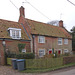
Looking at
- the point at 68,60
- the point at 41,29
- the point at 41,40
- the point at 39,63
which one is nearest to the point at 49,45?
the point at 41,40

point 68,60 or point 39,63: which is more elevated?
point 39,63

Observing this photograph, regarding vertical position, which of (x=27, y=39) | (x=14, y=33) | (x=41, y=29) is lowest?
(x=27, y=39)

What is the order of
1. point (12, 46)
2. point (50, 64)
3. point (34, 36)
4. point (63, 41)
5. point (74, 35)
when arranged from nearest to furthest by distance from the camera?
point (50, 64) < point (12, 46) < point (34, 36) < point (63, 41) < point (74, 35)

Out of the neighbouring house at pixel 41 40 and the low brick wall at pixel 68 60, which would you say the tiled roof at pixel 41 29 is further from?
the low brick wall at pixel 68 60

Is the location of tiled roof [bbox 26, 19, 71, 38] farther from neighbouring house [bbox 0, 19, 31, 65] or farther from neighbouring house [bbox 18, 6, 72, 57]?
neighbouring house [bbox 0, 19, 31, 65]

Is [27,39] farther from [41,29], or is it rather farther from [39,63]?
[39,63]

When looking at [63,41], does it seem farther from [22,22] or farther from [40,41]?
[22,22]

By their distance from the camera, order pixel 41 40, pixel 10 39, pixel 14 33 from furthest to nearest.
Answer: pixel 41 40, pixel 14 33, pixel 10 39

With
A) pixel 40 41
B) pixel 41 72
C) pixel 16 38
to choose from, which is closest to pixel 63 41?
pixel 40 41

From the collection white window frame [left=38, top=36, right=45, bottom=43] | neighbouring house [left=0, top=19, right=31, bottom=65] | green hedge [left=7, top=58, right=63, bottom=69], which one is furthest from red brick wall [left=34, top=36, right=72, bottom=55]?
green hedge [left=7, top=58, right=63, bottom=69]

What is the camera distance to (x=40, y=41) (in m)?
18.3

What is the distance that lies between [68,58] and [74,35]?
64.1ft

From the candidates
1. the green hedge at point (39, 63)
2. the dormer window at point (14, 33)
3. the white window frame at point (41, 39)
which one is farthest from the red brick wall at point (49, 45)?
the green hedge at point (39, 63)

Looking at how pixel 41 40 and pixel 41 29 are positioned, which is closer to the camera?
pixel 41 40
